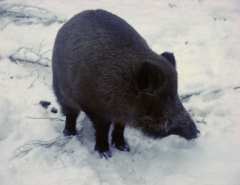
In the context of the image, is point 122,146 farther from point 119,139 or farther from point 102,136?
point 102,136

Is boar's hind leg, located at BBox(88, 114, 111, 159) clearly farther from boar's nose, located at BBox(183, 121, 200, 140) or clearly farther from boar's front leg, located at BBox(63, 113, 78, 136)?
boar's nose, located at BBox(183, 121, 200, 140)

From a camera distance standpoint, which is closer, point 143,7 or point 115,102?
point 115,102

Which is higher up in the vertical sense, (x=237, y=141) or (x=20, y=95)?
(x=237, y=141)

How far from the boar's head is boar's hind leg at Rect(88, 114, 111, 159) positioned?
0.51 m

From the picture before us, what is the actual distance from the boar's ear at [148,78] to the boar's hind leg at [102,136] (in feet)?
2.63

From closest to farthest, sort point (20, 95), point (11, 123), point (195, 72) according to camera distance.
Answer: point (11, 123)
point (20, 95)
point (195, 72)

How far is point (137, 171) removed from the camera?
8.53 feet

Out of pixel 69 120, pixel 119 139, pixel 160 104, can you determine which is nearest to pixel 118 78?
pixel 160 104

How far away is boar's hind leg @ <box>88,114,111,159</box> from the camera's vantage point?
2.69m

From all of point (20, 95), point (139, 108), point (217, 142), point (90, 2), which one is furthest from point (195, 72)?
point (90, 2)

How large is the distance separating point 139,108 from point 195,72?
2415mm

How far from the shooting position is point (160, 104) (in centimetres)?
218

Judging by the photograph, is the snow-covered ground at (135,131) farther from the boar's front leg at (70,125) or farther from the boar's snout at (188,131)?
the boar's snout at (188,131)

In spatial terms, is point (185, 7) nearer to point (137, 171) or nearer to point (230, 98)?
point (230, 98)
